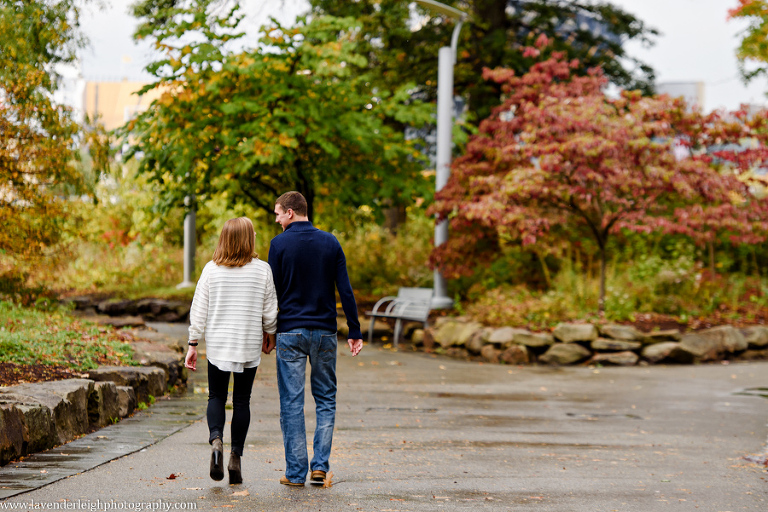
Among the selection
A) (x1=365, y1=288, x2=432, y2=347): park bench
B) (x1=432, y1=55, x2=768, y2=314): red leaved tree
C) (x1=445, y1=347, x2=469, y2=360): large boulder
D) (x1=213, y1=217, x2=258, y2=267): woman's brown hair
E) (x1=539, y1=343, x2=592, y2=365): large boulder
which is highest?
(x1=432, y1=55, x2=768, y2=314): red leaved tree

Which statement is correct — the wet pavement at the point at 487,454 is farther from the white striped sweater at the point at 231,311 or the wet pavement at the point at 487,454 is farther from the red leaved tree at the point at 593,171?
the red leaved tree at the point at 593,171

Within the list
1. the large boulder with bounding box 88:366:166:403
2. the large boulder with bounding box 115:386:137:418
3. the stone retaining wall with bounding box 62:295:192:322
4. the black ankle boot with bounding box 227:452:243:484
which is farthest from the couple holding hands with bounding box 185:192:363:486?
the stone retaining wall with bounding box 62:295:192:322

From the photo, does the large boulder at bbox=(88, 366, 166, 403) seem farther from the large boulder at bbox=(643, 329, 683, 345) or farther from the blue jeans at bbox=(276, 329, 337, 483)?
the large boulder at bbox=(643, 329, 683, 345)

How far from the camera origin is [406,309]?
15539 millimetres

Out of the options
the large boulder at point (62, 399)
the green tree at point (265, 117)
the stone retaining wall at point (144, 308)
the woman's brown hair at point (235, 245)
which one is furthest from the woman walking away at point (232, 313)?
the stone retaining wall at point (144, 308)

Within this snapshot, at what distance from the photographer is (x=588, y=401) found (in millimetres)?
9297

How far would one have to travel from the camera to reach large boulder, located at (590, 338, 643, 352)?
1274cm

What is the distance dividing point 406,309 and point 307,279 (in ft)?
34.5

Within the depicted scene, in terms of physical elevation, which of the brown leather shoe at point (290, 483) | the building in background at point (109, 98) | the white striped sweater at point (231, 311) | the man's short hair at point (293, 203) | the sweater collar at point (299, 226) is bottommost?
the brown leather shoe at point (290, 483)

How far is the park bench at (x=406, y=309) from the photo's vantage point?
14.9m

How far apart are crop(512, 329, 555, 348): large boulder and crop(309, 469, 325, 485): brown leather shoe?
27.1ft

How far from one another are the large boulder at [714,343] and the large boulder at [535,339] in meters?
2.05

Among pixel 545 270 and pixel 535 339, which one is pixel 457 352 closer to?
pixel 535 339

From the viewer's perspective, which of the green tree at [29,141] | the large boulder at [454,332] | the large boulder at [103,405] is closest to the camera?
the large boulder at [103,405]
